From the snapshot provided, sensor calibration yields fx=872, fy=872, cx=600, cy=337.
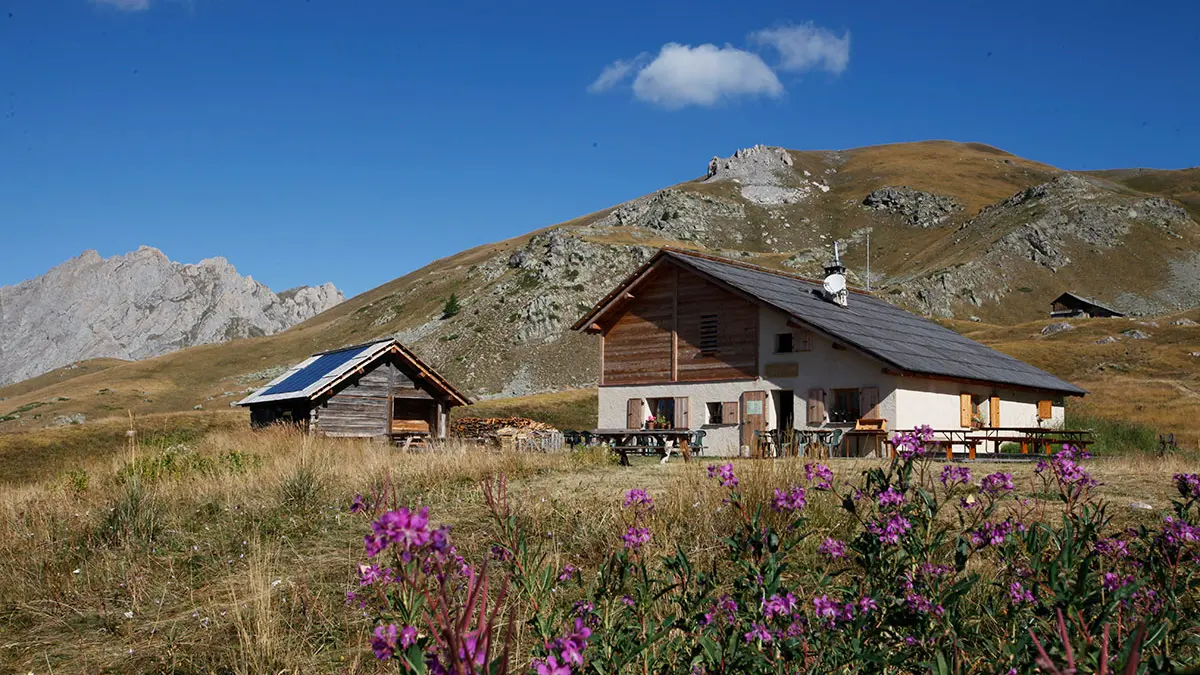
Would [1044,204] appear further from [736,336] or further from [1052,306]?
[736,336]

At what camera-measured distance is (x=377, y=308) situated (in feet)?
411

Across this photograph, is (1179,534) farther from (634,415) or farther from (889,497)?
(634,415)

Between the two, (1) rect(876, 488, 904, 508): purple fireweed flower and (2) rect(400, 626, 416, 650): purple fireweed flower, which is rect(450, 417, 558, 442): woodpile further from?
(2) rect(400, 626, 416, 650): purple fireweed flower

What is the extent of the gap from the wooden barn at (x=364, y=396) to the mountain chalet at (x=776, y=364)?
6326 mm

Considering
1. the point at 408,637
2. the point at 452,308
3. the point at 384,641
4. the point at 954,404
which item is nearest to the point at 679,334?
the point at 954,404

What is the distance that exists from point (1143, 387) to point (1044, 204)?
76193mm

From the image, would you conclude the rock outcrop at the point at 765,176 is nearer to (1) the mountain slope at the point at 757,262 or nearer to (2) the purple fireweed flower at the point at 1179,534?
(1) the mountain slope at the point at 757,262

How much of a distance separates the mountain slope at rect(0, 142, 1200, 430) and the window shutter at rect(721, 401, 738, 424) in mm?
39475

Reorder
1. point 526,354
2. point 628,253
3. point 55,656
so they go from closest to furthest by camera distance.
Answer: point 55,656 < point 526,354 < point 628,253

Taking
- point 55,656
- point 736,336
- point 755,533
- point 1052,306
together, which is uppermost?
point 1052,306

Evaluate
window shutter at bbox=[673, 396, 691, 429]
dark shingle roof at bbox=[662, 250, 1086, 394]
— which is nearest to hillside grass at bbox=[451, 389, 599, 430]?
window shutter at bbox=[673, 396, 691, 429]

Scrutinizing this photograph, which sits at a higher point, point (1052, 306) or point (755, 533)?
point (1052, 306)

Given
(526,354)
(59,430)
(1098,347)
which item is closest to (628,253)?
(526,354)

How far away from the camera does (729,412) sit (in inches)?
1178
